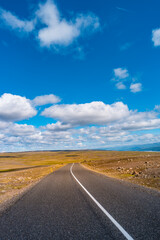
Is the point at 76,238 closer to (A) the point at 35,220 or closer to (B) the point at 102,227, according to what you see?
(B) the point at 102,227

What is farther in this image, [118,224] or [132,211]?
[132,211]

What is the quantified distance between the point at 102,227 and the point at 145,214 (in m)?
2.16

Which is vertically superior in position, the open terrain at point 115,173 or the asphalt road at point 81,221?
the asphalt road at point 81,221

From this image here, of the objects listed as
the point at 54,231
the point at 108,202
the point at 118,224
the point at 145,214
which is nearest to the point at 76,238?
the point at 54,231

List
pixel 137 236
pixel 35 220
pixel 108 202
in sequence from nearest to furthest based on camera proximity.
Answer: pixel 137 236, pixel 35 220, pixel 108 202

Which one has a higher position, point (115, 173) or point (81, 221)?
point (81, 221)

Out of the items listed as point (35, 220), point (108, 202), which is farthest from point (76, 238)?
point (108, 202)

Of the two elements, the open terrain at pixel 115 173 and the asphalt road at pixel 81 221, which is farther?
the open terrain at pixel 115 173

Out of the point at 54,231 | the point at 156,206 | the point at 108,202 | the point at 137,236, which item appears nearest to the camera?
the point at 137,236

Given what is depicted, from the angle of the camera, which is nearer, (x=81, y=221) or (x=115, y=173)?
(x=81, y=221)

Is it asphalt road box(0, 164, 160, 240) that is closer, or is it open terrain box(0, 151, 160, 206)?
asphalt road box(0, 164, 160, 240)

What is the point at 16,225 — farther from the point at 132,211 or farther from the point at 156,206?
the point at 156,206

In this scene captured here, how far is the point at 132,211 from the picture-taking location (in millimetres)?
7266

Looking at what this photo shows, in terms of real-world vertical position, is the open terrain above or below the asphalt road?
below
